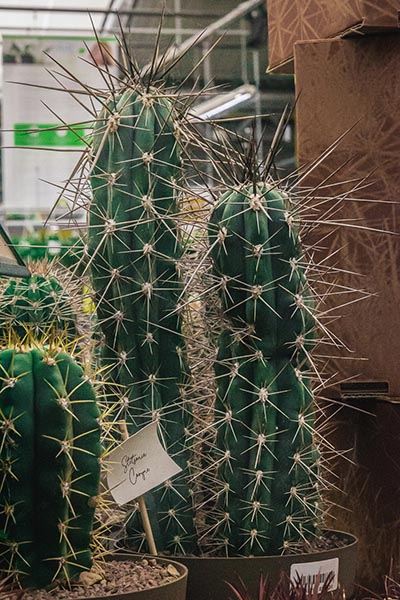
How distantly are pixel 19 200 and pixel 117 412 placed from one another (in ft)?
10.7

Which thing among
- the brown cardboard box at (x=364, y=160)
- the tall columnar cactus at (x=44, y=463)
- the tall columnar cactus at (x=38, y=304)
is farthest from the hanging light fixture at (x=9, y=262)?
the brown cardboard box at (x=364, y=160)

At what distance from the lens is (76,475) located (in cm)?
110

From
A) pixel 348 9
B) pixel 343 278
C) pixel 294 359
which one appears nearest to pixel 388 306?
pixel 343 278

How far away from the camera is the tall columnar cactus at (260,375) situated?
1.27 m

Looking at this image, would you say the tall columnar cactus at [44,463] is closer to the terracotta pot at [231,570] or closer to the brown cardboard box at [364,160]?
the terracotta pot at [231,570]

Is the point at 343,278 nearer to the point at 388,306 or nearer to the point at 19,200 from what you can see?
the point at 388,306

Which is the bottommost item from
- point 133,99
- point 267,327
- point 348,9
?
point 267,327

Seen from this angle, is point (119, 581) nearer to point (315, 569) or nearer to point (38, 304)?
point (315, 569)

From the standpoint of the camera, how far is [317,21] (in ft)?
5.45

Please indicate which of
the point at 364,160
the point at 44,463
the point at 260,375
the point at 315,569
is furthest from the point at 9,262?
the point at 364,160

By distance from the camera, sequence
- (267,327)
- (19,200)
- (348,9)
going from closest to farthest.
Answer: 1. (267,327)
2. (348,9)
3. (19,200)

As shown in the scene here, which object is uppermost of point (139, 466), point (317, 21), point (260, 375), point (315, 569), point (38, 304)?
point (317, 21)

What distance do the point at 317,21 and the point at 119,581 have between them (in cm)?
98

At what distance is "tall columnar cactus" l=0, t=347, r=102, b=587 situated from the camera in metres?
1.05
